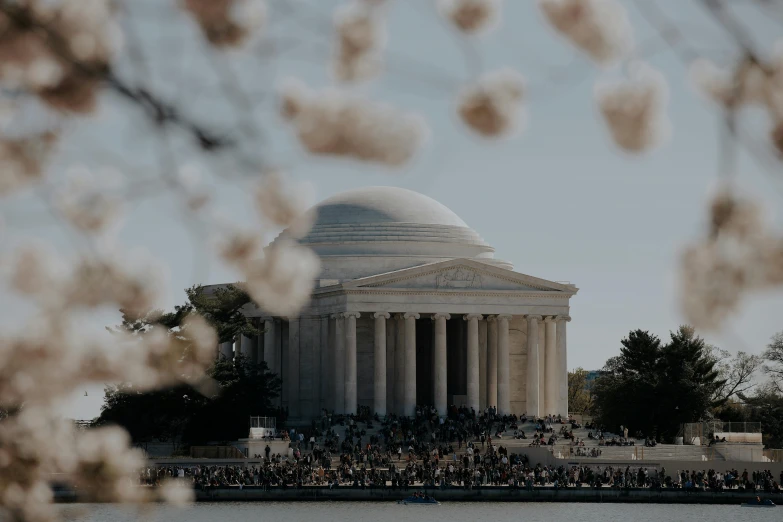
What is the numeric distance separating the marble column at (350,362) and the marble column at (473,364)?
9319mm

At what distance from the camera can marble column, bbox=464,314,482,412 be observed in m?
127

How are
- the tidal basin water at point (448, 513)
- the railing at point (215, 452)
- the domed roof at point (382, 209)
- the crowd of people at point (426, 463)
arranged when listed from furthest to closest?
the domed roof at point (382, 209) < the railing at point (215, 452) < the crowd of people at point (426, 463) < the tidal basin water at point (448, 513)

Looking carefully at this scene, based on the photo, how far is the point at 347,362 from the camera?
126500mm

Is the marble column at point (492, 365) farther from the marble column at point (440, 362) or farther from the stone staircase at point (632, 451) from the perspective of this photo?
the stone staircase at point (632, 451)

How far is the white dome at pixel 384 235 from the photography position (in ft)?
434

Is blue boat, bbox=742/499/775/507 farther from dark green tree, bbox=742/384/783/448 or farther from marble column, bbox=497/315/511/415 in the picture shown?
dark green tree, bbox=742/384/783/448

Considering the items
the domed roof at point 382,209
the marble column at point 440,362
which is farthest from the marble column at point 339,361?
the domed roof at point 382,209

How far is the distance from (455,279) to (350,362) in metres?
11.0

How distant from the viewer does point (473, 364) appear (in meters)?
128

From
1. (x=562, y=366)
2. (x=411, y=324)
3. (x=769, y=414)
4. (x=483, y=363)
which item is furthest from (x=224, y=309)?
(x=769, y=414)

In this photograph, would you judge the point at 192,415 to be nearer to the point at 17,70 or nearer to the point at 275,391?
the point at 275,391

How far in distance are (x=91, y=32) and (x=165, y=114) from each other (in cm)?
56

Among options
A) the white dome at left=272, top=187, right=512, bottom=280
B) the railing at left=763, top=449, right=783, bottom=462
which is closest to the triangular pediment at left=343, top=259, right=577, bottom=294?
the white dome at left=272, top=187, right=512, bottom=280

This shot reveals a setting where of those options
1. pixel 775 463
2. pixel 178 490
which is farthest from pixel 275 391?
pixel 178 490
